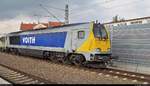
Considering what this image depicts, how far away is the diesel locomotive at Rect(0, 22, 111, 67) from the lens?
1919 cm

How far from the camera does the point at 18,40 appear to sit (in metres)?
34.6

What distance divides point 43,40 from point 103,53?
8.34m

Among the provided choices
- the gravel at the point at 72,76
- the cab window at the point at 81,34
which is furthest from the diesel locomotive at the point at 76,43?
the gravel at the point at 72,76

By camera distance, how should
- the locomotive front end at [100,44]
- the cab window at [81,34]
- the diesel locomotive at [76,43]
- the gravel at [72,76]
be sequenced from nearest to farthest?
the gravel at [72,76] < the locomotive front end at [100,44] < the diesel locomotive at [76,43] < the cab window at [81,34]

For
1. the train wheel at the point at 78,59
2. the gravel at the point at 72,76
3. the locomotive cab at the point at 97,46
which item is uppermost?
the locomotive cab at the point at 97,46

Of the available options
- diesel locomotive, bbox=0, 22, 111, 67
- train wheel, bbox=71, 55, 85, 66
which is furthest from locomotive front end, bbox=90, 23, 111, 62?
train wheel, bbox=71, 55, 85, 66

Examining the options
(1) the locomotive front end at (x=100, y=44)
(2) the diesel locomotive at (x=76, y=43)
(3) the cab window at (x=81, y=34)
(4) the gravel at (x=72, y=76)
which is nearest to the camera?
(4) the gravel at (x=72, y=76)

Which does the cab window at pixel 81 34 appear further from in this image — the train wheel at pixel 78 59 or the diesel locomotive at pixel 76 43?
the train wheel at pixel 78 59

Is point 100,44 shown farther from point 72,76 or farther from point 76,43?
point 72,76

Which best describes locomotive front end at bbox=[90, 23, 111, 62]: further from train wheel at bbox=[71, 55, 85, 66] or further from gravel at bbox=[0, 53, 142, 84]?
gravel at bbox=[0, 53, 142, 84]

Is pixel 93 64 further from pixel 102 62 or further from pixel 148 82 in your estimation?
pixel 148 82

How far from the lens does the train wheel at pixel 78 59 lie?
1984 cm

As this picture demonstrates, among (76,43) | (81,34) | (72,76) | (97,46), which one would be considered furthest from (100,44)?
(72,76)

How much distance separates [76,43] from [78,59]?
1127 mm
